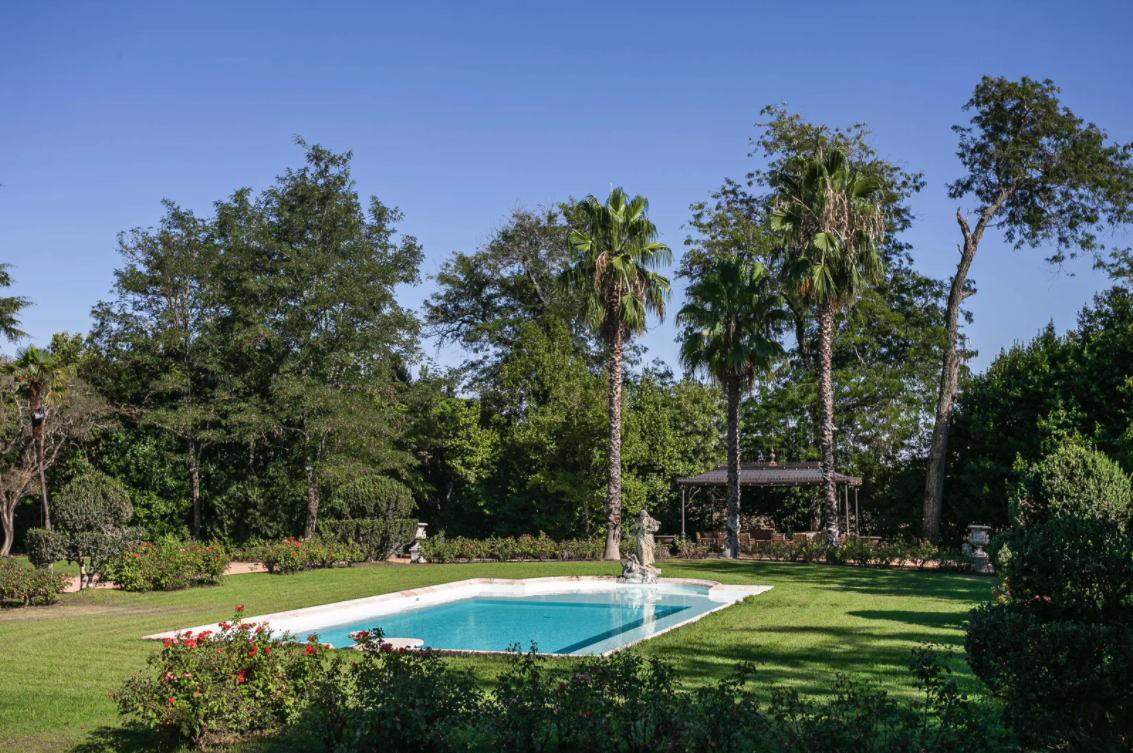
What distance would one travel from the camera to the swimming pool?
12.8 m

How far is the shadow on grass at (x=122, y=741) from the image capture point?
20.0 ft

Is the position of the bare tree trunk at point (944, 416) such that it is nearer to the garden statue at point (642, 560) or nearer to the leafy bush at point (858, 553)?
the leafy bush at point (858, 553)

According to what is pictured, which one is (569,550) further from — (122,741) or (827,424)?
(122,741)

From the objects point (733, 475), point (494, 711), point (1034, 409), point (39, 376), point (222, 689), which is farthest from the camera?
point (733, 475)

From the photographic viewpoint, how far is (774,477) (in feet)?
88.1

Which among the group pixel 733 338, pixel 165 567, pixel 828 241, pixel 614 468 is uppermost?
pixel 828 241

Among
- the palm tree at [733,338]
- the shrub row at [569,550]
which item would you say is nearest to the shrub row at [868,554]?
the shrub row at [569,550]

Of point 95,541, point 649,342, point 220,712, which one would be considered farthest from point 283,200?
point 220,712

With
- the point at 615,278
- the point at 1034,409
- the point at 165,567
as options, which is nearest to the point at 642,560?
the point at 615,278

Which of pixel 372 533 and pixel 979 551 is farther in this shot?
pixel 372 533

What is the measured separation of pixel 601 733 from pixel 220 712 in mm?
2817

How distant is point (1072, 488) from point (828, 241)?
11326 mm

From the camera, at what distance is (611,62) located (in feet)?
57.6

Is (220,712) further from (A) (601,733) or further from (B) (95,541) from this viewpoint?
(B) (95,541)
